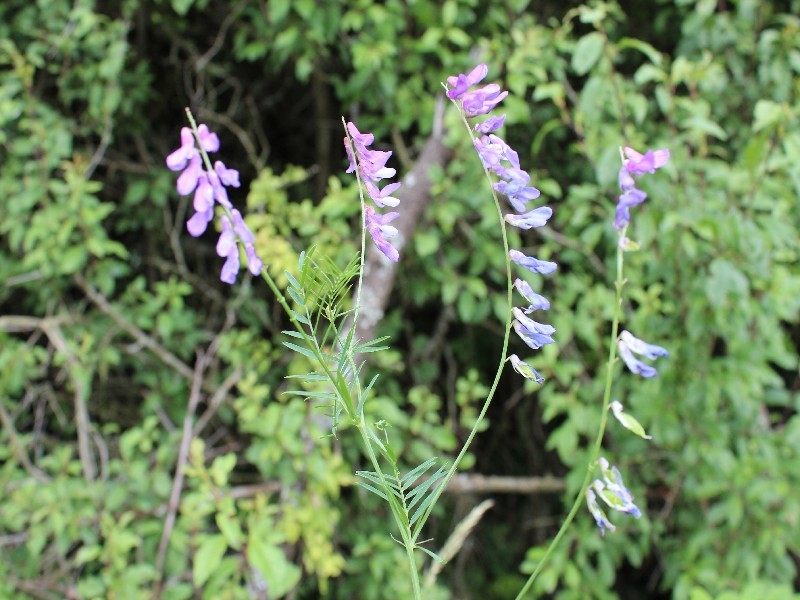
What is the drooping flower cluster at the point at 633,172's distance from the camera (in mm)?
765

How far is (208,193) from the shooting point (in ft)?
2.34

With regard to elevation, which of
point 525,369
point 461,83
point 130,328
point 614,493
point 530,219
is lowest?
point 130,328

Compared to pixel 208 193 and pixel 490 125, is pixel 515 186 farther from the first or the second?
pixel 208 193

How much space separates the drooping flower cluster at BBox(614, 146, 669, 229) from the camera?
765mm

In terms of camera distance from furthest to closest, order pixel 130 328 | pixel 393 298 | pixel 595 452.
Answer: pixel 393 298 → pixel 130 328 → pixel 595 452

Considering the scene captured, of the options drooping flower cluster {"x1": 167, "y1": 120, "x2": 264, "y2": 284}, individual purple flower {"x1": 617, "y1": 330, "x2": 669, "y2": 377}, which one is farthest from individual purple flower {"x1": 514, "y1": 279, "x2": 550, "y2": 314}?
drooping flower cluster {"x1": 167, "y1": 120, "x2": 264, "y2": 284}

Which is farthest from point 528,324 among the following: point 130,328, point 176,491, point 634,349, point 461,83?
point 130,328

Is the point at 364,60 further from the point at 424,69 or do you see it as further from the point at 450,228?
the point at 450,228

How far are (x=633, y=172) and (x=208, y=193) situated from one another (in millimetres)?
418

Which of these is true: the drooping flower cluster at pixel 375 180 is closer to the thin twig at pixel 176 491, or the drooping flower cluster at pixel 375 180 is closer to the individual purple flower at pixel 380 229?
the individual purple flower at pixel 380 229

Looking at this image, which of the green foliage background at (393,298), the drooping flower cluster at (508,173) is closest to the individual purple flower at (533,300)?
the drooping flower cluster at (508,173)

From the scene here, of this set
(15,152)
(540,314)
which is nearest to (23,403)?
(15,152)

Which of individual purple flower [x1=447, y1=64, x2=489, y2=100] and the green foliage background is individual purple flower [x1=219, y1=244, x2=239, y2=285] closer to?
individual purple flower [x1=447, y1=64, x2=489, y2=100]

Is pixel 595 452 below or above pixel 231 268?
below
